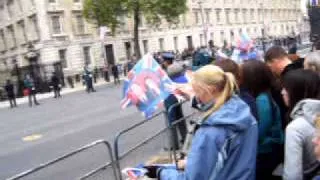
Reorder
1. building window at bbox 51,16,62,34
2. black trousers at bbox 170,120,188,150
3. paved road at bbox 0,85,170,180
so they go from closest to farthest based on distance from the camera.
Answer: paved road at bbox 0,85,170,180 → black trousers at bbox 170,120,188,150 → building window at bbox 51,16,62,34

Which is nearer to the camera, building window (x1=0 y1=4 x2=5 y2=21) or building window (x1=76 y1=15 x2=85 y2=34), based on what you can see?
building window (x1=76 y1=15 x2=85 y2=34)

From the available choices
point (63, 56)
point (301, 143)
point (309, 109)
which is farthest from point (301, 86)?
point (63, 56)

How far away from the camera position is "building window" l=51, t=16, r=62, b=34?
47.0 meters

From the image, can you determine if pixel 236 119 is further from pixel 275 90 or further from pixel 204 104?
pixel 275 90

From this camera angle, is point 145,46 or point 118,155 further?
point 145,46

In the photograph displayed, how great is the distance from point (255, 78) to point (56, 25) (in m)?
44.4

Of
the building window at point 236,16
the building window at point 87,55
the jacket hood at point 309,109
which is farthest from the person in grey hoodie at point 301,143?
the building window at point 236,16

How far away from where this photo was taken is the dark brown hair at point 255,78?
440 cm

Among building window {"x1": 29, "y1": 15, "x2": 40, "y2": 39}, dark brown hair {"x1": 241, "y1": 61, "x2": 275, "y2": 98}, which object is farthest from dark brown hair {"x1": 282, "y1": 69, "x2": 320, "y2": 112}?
building window {"x1": 29, "y1": 15, "x2": 40, "y2": 39}

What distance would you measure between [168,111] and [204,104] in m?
4.39

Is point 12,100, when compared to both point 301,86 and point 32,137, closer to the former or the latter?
point 32,137

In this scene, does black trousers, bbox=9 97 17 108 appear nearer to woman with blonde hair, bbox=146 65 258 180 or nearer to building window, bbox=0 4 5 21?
woman with blonde hair, bbox=146 65 258 180

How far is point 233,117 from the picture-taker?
3.10 meters

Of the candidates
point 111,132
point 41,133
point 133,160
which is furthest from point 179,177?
point 41,133
